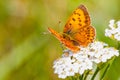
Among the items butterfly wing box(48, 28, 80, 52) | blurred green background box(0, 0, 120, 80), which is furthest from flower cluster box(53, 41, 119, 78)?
blurred green background box(0, 0, 120, 80)

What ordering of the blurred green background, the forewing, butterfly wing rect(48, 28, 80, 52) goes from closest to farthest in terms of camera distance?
butterfly wing rect(48, 28, 80, 52)
the forewing
the blurred green background

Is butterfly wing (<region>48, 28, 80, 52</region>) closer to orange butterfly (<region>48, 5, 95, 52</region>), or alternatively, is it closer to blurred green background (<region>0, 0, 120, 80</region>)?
orange butterfly (<region>48, 5, 95, 52</region>)

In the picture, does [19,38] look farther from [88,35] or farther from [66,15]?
[88,35]

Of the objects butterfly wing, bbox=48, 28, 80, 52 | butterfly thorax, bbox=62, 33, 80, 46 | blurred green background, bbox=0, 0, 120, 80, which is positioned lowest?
butterfly wing, bbox=48, 28, 80, 52

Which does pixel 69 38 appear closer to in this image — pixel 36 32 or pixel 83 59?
pixel 83 59

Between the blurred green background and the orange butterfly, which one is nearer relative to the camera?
the orange butterfly

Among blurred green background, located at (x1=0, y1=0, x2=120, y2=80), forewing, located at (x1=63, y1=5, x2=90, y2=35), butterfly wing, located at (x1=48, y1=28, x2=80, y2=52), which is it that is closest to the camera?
butterfly wing, located at (x1=48, y1=28, x2=80, y2=52)

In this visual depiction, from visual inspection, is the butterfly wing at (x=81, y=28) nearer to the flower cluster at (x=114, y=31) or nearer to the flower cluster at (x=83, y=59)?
the flower cluster at (x=83, y=59)
